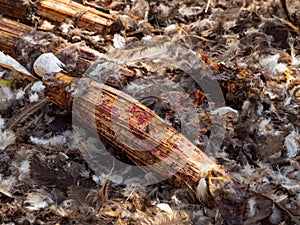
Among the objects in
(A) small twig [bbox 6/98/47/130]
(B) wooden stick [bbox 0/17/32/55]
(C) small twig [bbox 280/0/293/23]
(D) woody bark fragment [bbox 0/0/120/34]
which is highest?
(C) small twig [bbox 280/0/293/23]

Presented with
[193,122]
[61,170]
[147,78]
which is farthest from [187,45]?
[61,170]

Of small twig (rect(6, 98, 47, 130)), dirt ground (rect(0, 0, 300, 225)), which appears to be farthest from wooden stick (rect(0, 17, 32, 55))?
small twig (rect(6, 98, 47, 130))

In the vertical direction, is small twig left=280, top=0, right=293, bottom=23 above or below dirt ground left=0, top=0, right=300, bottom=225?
above

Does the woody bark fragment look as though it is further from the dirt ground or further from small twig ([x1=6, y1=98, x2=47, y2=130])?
small twig ([x1=6, y1=98, x2=47, y2=130])

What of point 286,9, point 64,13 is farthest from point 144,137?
point 286,9

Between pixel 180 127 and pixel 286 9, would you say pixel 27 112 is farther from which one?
pixel 286 9

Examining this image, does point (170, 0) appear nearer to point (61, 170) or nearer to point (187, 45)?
point (187, 45)
